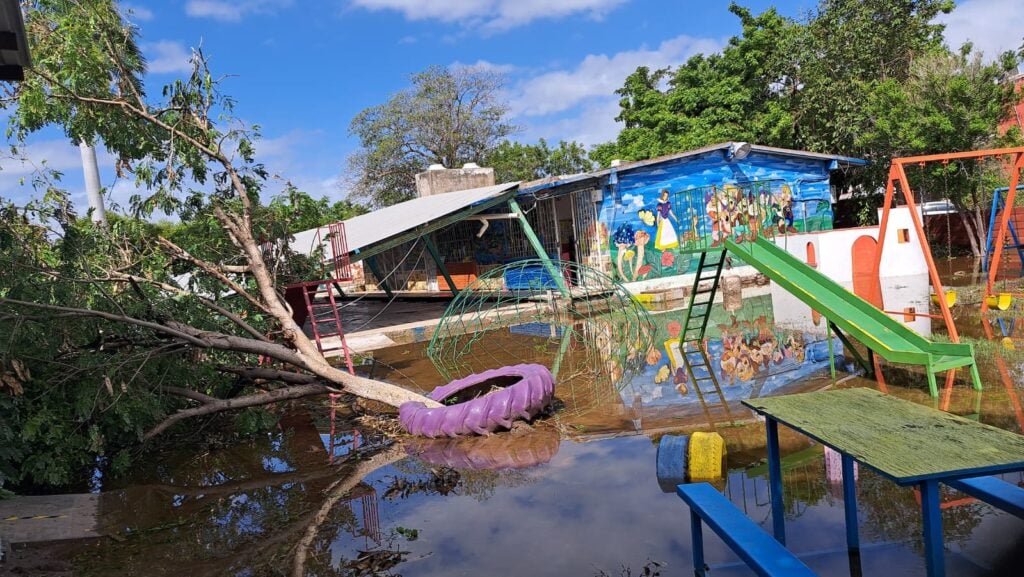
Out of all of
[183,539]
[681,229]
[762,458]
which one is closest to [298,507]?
[183,539]

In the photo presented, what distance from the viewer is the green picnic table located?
9.08ft

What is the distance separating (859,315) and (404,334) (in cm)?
1002

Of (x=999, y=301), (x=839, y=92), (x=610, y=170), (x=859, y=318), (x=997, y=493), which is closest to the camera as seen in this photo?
(x=997, y=493)

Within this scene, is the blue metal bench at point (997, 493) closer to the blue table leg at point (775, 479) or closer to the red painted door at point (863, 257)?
the blue table leg at point (775, 479)

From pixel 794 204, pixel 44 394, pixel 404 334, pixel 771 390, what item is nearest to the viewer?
pixel 44 394

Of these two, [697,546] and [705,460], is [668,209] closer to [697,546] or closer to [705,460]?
[705,460]

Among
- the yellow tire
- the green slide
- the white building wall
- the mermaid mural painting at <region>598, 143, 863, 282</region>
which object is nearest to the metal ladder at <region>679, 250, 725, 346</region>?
the green slide

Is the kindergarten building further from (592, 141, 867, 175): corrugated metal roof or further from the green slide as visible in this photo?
the green slide

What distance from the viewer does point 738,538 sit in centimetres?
339

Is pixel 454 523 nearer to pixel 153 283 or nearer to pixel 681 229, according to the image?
pixel 153 283

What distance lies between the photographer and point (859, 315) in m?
8.26

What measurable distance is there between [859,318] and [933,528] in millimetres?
5754

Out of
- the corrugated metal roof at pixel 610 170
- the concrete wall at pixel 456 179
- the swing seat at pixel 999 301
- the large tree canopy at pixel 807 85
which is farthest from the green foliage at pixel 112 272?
the large tree canopy at pixel 807 85

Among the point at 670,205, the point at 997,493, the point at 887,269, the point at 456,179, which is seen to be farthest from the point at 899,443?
the point at 456,179
